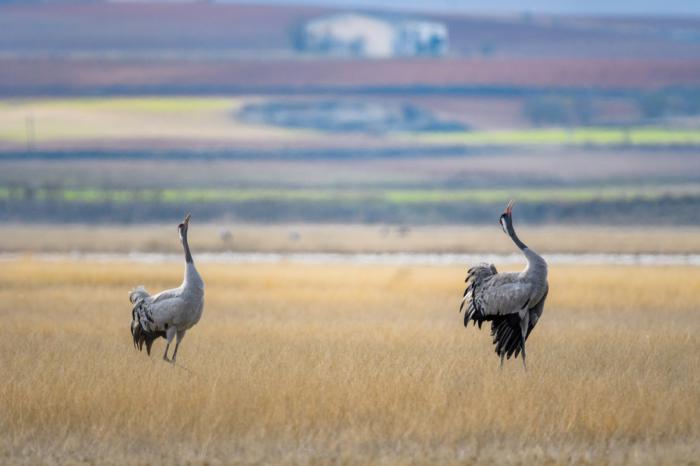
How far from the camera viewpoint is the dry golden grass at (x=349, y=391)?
460 inches

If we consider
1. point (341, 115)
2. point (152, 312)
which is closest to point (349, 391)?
point (152, 312)

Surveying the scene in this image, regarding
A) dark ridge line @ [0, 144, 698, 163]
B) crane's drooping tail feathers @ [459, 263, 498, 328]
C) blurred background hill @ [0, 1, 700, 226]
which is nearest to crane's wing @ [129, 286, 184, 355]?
crane's drooping tail feathers @ [459, 263, 498, 328]

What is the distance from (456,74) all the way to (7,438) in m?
67.6

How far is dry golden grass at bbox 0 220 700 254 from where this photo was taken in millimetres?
39906

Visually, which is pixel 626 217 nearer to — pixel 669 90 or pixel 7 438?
pixel 669 90

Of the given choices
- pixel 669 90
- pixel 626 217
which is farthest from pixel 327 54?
pixel 626 217

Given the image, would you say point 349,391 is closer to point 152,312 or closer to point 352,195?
point 152,312

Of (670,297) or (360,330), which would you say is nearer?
(360,330)

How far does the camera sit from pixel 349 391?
44.4ft

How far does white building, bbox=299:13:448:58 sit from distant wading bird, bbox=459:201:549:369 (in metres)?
73.5

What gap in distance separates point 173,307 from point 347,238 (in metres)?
30.2

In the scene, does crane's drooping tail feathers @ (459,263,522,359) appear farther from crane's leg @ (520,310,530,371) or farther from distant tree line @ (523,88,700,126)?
distant tree line @ (523,88,700,126)

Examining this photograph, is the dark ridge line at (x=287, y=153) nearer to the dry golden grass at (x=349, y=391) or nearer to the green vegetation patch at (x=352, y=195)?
the green vegetation patch at (x=352, y=195)

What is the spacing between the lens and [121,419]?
41.3ft
